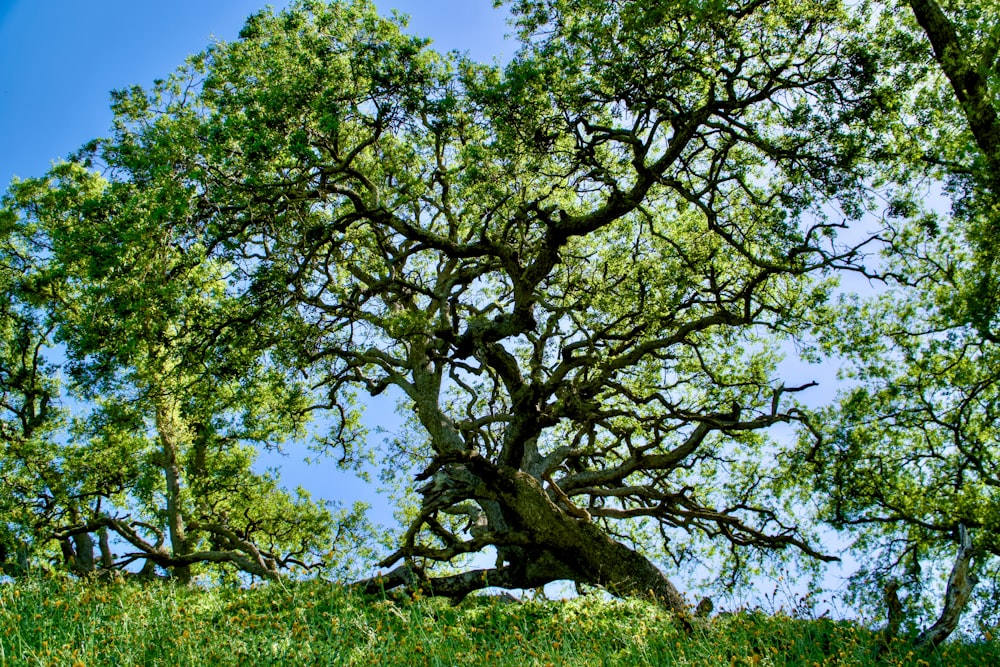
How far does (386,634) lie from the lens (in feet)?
23.3

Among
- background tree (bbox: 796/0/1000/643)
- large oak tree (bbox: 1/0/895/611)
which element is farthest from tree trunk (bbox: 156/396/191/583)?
background tree (bbox: 796/0/1000/643)

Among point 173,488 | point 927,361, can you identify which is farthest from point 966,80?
point 173,488

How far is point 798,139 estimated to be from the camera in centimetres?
1287

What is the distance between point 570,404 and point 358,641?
617 cm

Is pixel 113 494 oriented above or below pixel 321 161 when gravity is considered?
below

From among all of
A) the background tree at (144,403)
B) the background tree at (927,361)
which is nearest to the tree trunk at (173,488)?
the background tree at (144,403)

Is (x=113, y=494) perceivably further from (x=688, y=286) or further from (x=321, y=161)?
(x=688, y=286)

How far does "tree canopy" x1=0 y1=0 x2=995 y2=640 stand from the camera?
1178 cm

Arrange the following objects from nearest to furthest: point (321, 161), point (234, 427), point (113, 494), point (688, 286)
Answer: point (321, 161) → point (688, 286) → point (234, 427) → point (113, 494)

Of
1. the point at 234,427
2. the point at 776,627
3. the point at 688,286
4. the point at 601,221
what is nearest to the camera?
the point at 776,627

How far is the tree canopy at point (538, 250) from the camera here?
38.7 feet

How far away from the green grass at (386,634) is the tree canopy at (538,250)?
2018 millimetres

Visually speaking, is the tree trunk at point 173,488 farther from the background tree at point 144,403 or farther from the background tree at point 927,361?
the background tree at point 927,361

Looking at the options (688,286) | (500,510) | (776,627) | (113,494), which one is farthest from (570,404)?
(113,494)
